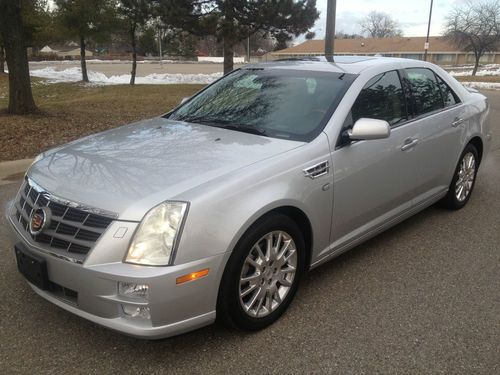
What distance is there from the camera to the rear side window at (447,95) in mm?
4691

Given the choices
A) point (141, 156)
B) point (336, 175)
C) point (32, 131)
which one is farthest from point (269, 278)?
point (32, 131)

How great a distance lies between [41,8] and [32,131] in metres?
18.6

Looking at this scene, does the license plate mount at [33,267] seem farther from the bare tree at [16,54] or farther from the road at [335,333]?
the bare tree at [16,54]

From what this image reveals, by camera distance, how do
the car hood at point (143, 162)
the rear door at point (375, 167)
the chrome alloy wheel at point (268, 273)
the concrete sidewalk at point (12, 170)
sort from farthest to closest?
the concrete sidewalk at point (12, 170) < the rear door at point (375, 167) < the chrome alloy wheel at point (268, 273) < the car hood at point (143, 162)

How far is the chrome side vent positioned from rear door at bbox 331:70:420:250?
0.28 ft

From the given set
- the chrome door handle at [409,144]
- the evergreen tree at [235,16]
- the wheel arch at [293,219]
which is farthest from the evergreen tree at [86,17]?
the wheel arch at [293,219]

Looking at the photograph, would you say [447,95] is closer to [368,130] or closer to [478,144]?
[478,144]

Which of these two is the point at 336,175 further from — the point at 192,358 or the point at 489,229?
the point at 489,229

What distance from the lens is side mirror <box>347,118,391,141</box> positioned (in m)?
3.29

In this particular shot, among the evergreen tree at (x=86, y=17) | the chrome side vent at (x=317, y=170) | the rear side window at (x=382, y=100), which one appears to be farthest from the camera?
the evergreen tree at (x=86, y=17)

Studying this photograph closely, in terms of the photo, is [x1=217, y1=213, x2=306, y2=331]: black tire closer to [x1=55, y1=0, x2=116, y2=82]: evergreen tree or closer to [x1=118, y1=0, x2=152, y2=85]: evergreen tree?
[x1=118, y1=0, x2=152, y2=85]: evergreen tree

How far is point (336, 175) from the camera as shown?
3303mm

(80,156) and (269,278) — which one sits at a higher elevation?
(80,156)

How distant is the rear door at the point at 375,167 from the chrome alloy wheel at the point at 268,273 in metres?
0.49
